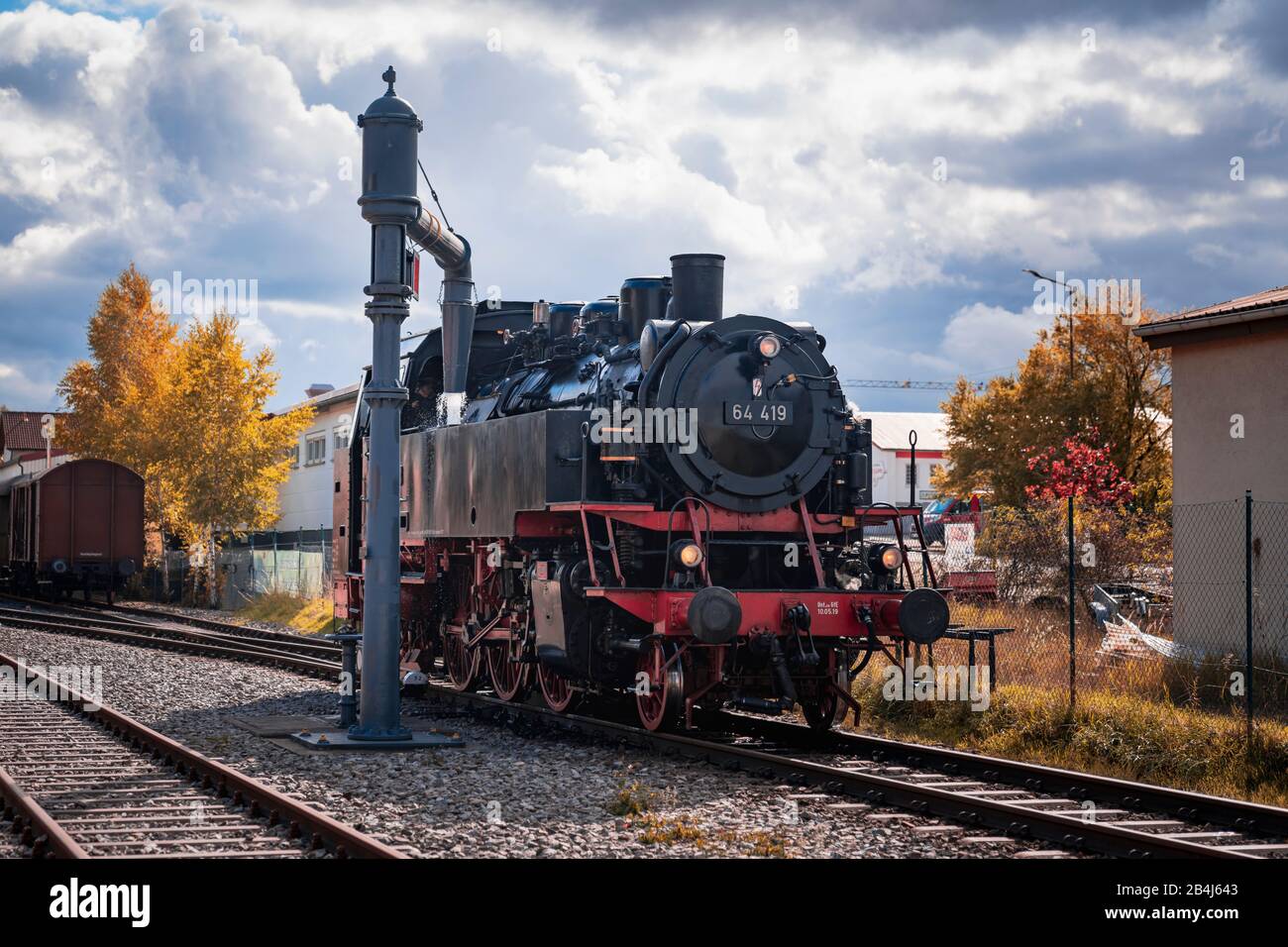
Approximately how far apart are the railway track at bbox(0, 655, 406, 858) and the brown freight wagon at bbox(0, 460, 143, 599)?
21.4 meters

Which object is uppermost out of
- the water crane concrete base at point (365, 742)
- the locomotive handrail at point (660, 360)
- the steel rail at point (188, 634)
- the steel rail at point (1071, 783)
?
the locomotive handrail at point (660, 360)

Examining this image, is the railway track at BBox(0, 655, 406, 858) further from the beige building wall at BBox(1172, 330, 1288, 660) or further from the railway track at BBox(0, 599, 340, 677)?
the beige building wall at BBox(1172, 330, 1288, 660)

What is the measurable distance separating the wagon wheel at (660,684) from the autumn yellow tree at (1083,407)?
24174 mm

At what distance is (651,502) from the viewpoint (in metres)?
11.8

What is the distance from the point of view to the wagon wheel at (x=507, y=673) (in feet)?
44.8

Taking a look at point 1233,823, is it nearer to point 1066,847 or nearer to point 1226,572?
point 1066,847

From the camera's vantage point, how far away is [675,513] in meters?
11.7

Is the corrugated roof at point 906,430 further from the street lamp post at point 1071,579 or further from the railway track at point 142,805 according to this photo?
the railway track at point 142,805

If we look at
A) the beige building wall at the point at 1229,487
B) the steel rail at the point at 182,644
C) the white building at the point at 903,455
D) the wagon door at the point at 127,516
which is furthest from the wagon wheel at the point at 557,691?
the white building at the point at 903,455

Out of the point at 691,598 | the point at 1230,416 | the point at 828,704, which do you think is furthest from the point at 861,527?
the point at 1230,416

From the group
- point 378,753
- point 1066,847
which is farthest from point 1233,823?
point 378,753
